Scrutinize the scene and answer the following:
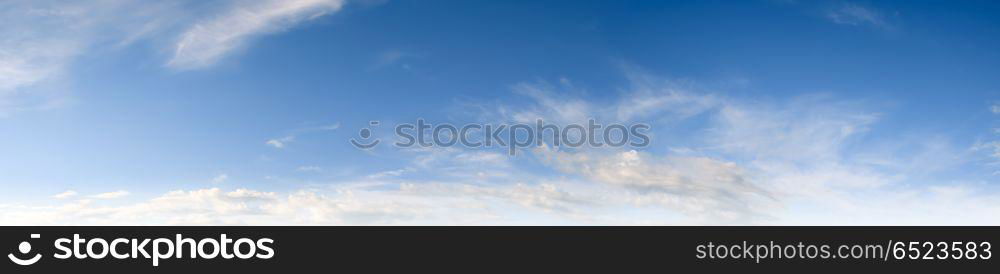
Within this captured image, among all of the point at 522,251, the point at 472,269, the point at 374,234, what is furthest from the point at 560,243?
the point at 374,234

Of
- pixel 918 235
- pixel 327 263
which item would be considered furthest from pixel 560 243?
pixel 918 235

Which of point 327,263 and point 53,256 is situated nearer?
point 53,256

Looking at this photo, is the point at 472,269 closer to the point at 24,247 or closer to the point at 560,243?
the point at 560,243

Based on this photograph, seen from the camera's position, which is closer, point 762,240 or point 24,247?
point 24,247

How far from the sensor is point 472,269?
46.4 meters

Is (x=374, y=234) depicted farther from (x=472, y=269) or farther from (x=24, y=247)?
(x=24, y=247)

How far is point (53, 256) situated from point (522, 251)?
27.7 m

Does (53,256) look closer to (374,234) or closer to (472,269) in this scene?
(374,234)

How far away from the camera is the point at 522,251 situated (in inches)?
1841

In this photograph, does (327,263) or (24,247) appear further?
(327,263)

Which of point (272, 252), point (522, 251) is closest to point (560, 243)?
point (522, 251)

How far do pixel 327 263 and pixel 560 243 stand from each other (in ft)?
48.5

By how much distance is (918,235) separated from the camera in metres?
47.4

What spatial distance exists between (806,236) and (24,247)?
1871 inches
